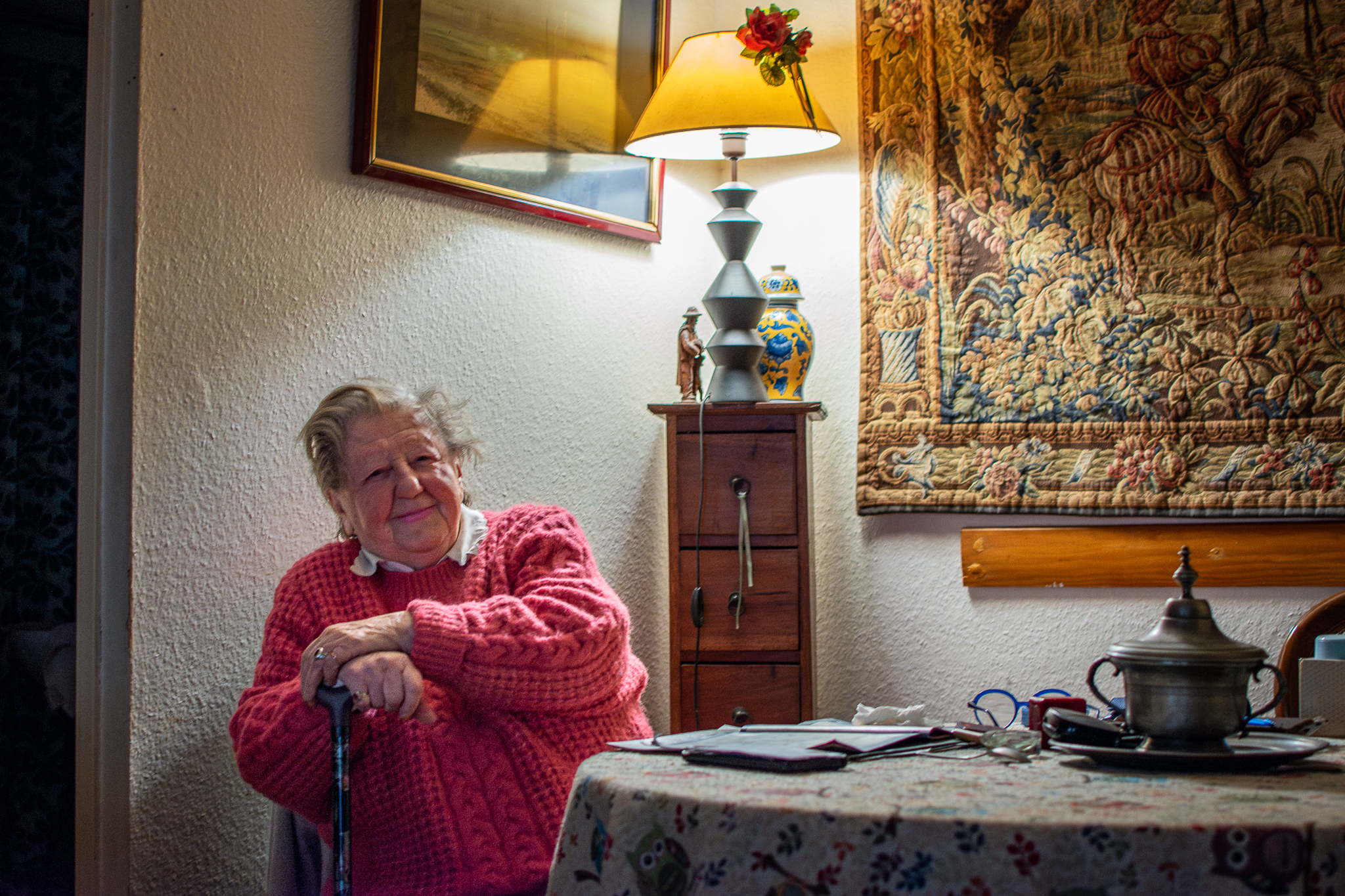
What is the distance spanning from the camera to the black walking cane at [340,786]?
1.37 m

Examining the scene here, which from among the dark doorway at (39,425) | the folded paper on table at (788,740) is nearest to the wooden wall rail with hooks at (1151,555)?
the folded paper on table at (788,740)

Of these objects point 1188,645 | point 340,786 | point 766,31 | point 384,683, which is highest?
point 766,31

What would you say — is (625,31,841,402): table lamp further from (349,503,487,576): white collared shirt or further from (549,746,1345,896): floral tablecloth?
(549,746,1345,896): floral tablecloth

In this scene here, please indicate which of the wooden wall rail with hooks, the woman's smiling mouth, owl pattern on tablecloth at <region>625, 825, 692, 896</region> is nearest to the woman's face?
the woman's smiling mouth

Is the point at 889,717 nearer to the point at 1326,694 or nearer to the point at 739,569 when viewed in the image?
the point at 1326,694

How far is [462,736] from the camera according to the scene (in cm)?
160

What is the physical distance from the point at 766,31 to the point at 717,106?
0.18 metres

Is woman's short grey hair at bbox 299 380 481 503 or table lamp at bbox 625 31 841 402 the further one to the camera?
table lamp at bbox 625 31 841 402

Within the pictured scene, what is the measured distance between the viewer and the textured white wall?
1.78m

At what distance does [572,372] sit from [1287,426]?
148cm

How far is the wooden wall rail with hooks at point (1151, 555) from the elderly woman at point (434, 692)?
1.22 metres

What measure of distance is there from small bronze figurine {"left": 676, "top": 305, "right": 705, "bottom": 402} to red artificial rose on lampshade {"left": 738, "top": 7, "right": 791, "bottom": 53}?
0.56 meters

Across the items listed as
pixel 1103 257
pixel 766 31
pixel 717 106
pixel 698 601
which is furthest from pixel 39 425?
pixel 1103 257

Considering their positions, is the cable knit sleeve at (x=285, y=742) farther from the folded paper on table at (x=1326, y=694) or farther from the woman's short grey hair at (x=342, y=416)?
the folded paper on table at (x=1326, y=694)
